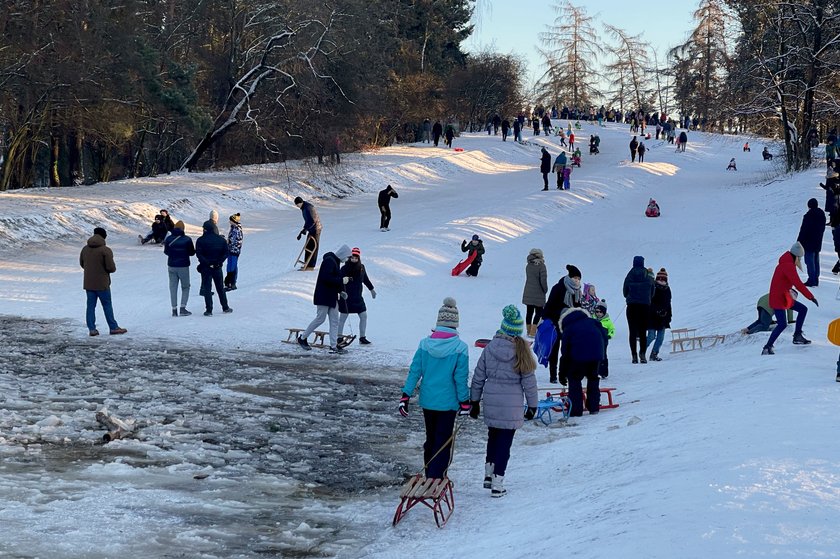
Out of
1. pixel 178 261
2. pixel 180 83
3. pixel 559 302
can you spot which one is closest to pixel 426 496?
pixel 559 302

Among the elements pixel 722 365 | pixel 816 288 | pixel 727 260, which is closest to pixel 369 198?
pixel 727 260

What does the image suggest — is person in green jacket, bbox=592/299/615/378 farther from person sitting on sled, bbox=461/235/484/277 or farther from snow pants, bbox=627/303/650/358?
person sitting on sled, bbox=461/235/484/277

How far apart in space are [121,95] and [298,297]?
50.9 feet

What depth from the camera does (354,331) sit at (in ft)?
58.9

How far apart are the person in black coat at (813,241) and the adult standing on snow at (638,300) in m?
4.90

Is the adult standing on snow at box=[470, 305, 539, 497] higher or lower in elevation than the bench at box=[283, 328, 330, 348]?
higher

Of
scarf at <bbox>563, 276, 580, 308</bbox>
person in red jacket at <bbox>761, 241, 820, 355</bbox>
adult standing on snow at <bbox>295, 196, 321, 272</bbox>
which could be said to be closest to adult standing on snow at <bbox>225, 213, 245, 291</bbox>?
adult standing on snow at <bbox>295, 196, 321, 272</bbox>

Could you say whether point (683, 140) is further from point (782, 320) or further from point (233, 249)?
point (782, 320)

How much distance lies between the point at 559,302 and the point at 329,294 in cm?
366

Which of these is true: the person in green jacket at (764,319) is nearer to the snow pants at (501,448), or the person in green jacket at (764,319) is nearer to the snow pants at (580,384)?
the snow pants at (580,384)

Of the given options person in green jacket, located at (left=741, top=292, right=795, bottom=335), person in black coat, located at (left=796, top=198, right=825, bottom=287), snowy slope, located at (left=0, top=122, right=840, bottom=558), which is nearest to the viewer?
snowy slope, located at (left=0, top=122, right=840, bottom=558)

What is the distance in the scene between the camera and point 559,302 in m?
14.6

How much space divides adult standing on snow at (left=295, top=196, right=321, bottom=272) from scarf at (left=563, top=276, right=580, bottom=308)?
8366mm

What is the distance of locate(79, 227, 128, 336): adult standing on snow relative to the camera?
52.0 feet
